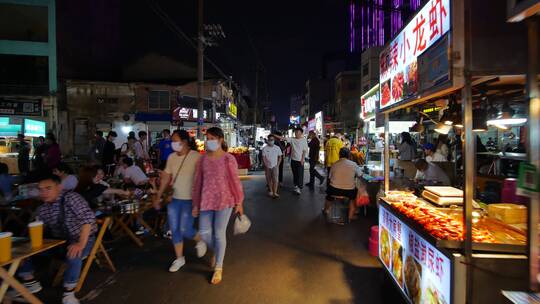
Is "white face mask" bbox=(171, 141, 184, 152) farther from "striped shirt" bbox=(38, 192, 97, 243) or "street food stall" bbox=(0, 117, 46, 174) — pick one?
"street food stall" bbox=(0, 117, 46, 174)

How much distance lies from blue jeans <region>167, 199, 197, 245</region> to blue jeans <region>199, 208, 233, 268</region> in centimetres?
41

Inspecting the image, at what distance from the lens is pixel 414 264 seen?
3.30m

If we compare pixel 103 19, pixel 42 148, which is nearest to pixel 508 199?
pixel 42 148

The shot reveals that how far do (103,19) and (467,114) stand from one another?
31.2 metres

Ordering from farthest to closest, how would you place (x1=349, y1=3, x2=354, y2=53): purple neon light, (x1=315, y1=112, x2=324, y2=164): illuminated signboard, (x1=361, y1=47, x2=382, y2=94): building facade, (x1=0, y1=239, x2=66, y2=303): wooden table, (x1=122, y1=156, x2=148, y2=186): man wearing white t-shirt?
(x1=349, y1=3, x2=354, y2=53): purple neon light
(x1=361, y1=47, x2=382, y2=94): building facade
(x1=315, y1=112, x2=324, y2=164): illuminated signboard
(x1=122, y1=156, x2=148, y2=186): man wearing white t-shirt
(x1=0, y1=239, x2=66, y2=303): wooden table

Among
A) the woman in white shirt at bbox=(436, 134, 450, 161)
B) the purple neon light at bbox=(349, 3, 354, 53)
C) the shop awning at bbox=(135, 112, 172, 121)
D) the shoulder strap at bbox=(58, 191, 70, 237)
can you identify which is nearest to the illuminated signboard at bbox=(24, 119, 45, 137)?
the shop awning at bbox=(135, 112, 172, 121)

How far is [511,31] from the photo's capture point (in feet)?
8.11

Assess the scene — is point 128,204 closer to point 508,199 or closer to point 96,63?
point 508,199

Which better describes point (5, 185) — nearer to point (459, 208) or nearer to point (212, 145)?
point (212, 145)

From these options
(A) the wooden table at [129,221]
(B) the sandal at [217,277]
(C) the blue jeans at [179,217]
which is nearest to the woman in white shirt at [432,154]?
(B) the sandal at [217,277]

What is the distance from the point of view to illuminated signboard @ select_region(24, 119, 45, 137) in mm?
14211

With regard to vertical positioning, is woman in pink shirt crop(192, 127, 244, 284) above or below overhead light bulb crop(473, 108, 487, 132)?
below

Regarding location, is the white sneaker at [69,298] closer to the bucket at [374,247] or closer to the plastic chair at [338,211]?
the bucket at [374,247]

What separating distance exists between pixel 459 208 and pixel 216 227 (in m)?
3.10
